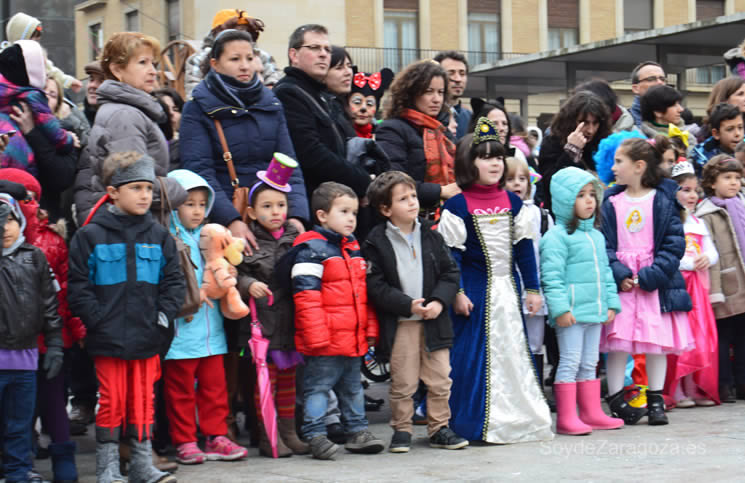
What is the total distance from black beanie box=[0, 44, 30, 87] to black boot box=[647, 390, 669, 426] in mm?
4483

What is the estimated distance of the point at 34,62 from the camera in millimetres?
6590

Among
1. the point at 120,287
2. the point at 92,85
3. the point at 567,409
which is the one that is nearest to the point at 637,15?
the point at 92,85

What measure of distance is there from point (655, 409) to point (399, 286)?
2.09 metres

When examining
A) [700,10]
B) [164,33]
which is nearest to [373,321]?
[164,33]

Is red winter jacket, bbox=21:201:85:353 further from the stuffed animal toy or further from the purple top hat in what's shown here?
the purple top hat

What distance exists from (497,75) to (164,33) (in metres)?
15.2

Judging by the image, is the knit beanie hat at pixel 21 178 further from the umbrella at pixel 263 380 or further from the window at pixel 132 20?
the window at pixel 132 20

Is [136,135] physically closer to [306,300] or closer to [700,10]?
[306,300]

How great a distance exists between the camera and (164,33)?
116ft

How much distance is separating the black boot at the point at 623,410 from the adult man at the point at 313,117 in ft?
7.30

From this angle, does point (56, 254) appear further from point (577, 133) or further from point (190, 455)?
point (577, 133)

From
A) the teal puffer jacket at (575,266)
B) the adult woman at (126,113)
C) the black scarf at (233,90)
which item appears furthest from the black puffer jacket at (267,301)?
the teal puffer jacket at (575,266)

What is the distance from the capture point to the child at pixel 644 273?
7500 mm

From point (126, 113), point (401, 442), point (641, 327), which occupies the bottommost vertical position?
point (401, 442)
